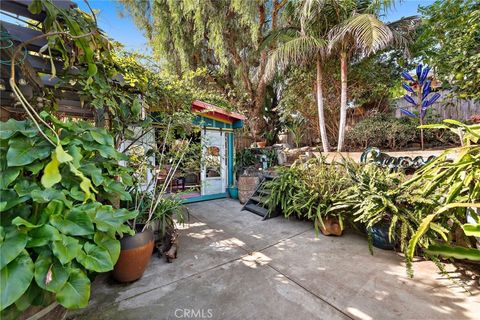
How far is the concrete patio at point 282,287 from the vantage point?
1.73 metres

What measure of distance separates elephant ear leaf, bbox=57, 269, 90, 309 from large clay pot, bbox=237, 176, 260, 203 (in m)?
4.23

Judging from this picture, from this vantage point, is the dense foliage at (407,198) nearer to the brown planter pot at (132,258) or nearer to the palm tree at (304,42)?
the brown planter pot at (132,258)

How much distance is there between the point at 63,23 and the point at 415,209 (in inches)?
164

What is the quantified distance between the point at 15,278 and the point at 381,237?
3.66 m

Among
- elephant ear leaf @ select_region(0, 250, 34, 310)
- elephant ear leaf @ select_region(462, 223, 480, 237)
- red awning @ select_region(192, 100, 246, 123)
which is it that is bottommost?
elephant ear leaf @ select_region(0, 250, 34, 310)

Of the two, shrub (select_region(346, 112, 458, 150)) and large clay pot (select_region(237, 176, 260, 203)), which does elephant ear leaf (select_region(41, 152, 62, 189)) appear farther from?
shrub (select_region(346, 112, 458, 150))

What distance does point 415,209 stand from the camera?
2.58 metres

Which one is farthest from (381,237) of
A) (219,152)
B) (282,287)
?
(219,152)

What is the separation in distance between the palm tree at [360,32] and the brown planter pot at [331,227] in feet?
10.00

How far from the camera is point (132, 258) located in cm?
210

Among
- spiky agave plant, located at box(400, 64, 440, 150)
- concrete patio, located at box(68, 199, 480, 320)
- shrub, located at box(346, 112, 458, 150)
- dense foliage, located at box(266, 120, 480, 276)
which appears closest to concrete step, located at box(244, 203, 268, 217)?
dense foliage, located at box(266, 120, 480, 276)

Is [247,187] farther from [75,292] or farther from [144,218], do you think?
[75,292]

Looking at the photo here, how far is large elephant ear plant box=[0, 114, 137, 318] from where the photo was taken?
3.18 feet
